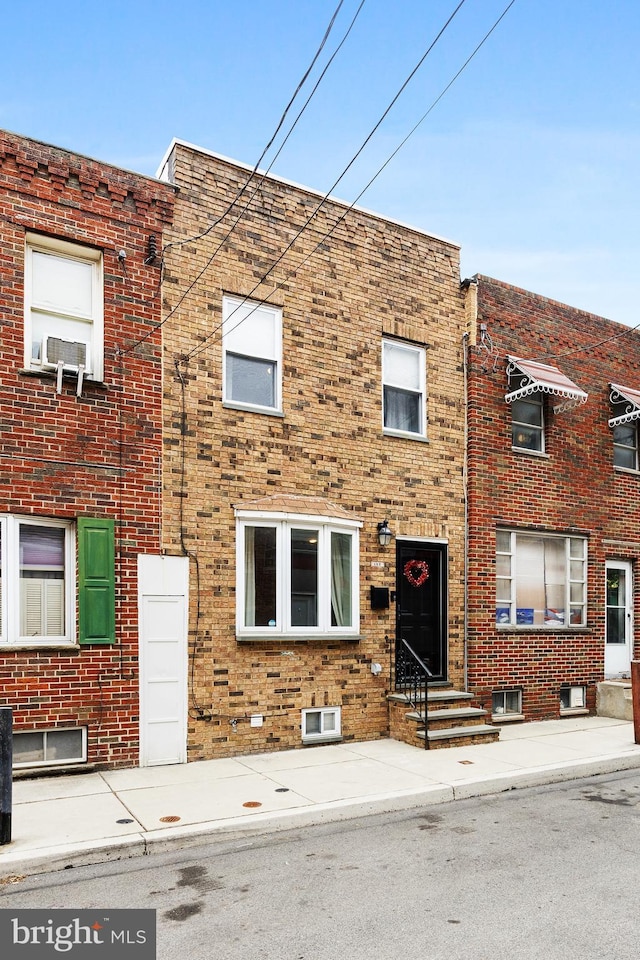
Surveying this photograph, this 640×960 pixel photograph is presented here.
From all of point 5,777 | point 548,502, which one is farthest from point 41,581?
point 548,502

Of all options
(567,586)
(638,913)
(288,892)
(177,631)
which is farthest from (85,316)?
(567,586)

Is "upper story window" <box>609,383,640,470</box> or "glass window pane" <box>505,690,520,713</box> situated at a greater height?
"upper story window" <box>609,383,640,470</box>

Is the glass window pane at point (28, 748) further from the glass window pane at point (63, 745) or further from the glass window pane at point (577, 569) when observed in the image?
the glass window pane at point (577, 569)

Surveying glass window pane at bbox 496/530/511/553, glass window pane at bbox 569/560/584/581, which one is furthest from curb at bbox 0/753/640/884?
glass window pane at bbox 569/560/584/581

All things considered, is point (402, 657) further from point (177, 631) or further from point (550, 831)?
point (550, 831)

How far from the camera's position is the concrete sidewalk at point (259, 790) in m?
6.32

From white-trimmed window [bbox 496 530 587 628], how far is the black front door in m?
1.17

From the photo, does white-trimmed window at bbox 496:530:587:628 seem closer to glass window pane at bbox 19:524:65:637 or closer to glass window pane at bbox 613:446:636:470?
glass window pane at bbox 613:446:636:470

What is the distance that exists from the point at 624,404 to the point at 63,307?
32.1ft

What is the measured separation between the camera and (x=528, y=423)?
42.5 feet

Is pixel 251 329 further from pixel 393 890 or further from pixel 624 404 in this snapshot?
pixel 624 404

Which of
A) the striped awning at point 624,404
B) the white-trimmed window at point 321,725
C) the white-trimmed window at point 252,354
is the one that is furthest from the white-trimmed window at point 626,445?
the white-trimmed window at point 321,725

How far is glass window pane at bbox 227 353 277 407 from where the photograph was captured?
395 inches

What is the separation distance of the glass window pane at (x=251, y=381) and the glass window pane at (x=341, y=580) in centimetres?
205
